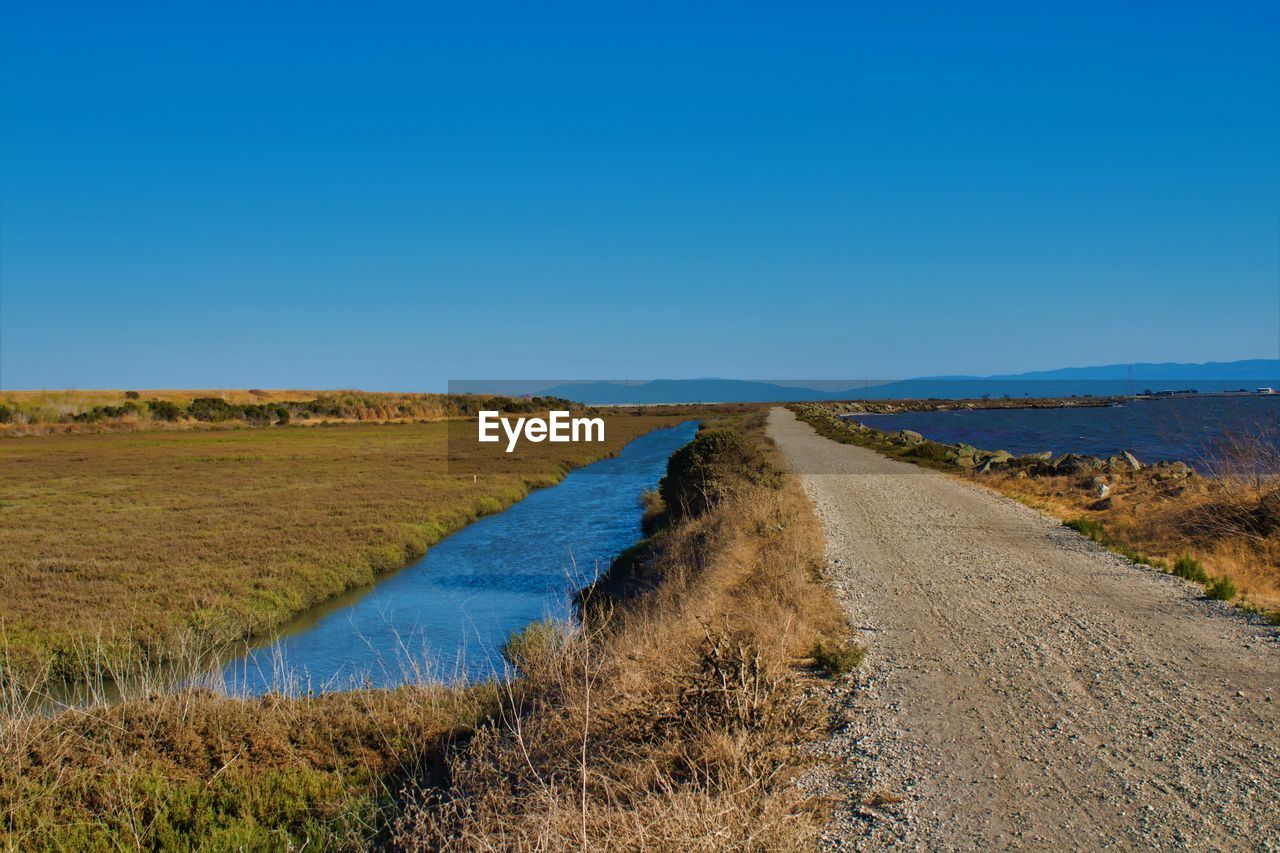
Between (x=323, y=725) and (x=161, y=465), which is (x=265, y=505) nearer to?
(x=161, y=465)

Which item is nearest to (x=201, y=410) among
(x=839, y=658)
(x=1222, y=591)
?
(x=839, y=658)

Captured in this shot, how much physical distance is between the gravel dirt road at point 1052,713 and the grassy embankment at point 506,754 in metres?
0.51

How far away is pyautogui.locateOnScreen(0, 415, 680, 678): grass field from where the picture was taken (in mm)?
13555

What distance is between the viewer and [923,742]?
579 cm

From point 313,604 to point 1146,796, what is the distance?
1518 cm

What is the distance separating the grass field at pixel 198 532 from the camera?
13.6 meters

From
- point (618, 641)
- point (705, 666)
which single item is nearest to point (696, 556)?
point (618, 641)

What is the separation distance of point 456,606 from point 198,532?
9.34 m

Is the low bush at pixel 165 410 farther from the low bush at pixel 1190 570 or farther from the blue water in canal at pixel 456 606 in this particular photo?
the low bush at pixel 1190 570

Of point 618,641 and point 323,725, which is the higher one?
point 618,641

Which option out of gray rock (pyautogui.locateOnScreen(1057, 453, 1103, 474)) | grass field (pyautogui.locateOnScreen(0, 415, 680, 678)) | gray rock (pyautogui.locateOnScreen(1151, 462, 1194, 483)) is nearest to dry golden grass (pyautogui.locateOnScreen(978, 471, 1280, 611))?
gray rock (pyautogui.locateOnScreen(1151, 462, 1194, 483))

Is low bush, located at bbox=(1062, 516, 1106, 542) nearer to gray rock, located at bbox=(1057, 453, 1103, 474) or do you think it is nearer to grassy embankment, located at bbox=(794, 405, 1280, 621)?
grassy embankment, located at bbox=(794, 405, 1280, 621)

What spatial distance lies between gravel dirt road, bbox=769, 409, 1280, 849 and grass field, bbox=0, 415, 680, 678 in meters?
6.62

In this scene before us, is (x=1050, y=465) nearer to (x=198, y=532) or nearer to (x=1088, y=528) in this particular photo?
(x=1088, y=528)
